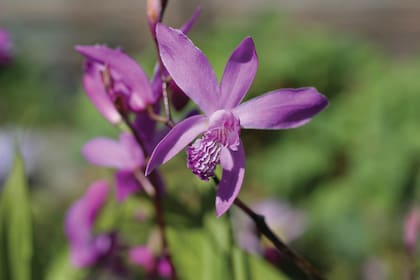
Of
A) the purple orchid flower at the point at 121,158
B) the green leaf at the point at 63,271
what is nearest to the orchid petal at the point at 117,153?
the purple orchid flower at the point at 121,158

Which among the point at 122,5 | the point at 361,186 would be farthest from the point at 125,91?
the point at 122,5

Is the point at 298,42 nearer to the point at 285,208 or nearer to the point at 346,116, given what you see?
the point at 346,116

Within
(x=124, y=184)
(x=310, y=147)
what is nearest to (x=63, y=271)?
(x=124, y=184)

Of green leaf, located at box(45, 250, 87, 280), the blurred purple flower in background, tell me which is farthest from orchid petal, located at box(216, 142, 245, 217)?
the blurred purple flower in background

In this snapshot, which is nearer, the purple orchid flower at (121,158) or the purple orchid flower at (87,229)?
the purple orchid flower at (121,158)

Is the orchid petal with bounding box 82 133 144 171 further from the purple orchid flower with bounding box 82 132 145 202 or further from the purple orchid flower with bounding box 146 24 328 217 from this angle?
the purple orchid flower with bounding box 146 24 328 217

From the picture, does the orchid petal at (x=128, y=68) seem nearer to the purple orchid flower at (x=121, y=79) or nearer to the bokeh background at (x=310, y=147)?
the purple orchid flower at (x=121, y=79)

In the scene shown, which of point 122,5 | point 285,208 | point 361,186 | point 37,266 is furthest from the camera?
point 122,5
